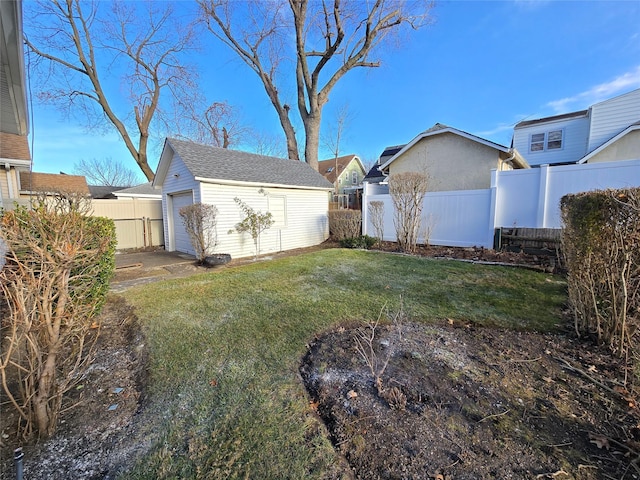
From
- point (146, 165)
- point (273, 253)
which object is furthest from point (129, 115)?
point (273, 253)

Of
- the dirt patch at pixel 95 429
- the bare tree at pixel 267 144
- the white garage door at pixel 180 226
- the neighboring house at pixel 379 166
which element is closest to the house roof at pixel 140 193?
the bare tree at pixel 267 144

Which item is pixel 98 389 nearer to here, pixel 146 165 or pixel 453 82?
pixel 453 82

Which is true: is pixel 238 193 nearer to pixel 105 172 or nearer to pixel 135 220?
pixel 135 220

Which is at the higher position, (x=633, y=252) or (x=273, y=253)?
(x=633, y=252)

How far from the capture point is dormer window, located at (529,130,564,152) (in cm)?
1561

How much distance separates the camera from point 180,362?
9.60 ft

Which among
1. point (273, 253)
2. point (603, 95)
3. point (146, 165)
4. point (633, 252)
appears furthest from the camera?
point (146, 165)

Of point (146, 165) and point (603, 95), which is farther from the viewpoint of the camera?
point (146, 165)

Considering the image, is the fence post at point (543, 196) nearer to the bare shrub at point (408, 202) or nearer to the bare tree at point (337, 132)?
the bare shrub at point (408, 202)

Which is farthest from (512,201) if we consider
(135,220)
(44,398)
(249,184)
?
(135,220)

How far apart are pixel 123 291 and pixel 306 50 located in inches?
631

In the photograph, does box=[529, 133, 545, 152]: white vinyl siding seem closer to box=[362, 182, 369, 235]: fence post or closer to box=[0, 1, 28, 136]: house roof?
box=[362, 182, 369, 235]: fence post

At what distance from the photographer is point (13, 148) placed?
1066 centimetres

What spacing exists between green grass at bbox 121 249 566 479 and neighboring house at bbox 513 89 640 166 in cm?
1215
